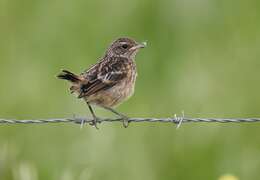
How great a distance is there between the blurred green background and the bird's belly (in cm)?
70

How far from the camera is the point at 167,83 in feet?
44.0

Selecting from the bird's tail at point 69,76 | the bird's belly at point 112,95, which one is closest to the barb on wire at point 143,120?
the bird's belly at point 112,95

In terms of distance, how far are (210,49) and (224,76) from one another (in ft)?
2.05

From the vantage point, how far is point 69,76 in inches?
421

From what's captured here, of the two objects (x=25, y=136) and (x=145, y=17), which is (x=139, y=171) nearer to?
(x=25, y=136)

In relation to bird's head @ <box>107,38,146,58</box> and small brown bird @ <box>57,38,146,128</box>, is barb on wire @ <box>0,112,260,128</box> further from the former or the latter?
bird's head @ <box>107,38,146,58</box>

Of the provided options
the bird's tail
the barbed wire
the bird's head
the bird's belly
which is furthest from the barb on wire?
the bird's head

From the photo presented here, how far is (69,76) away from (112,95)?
663mm

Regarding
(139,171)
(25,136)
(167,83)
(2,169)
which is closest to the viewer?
(2,169)

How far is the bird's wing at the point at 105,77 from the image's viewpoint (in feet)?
36.0

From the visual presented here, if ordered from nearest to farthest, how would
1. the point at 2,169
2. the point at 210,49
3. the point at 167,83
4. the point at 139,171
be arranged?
the point at 2,169 < the point at 139,171 < the point at 167,83 < the point at 210,49

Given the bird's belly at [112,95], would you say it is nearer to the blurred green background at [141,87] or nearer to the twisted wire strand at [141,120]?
the twisted wire strand at [141,120]

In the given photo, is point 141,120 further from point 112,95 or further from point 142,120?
point 112,95

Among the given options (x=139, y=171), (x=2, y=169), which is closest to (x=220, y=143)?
(x=139, y=171)
